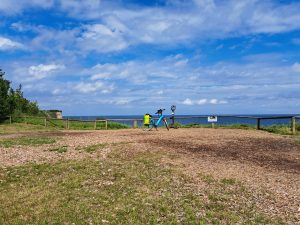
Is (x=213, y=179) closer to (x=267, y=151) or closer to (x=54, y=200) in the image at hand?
(x=54, y=200)

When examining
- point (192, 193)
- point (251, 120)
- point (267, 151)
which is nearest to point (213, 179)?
point (192, 193)

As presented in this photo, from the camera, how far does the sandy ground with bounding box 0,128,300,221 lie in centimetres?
1171

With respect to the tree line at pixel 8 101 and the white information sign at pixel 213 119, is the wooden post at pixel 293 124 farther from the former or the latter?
the tree line at pixel 8 101

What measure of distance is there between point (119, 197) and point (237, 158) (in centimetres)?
759

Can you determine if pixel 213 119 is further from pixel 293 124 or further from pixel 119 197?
pixel 119 197

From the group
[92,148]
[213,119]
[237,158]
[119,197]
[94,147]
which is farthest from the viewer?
[213,119]

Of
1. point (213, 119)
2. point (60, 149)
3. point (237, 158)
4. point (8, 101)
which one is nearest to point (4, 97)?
point (8, 101)

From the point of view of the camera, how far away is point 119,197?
35.7ft

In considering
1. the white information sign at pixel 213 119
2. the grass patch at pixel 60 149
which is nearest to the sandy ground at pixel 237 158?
the grass patch at pixel 60 149

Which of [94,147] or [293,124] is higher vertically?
[293,124]

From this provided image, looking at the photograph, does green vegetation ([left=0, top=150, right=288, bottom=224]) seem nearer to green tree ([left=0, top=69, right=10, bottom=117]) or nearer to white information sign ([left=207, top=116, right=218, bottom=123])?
white information sign ([left=207, top=116, right=218, bottom=123])

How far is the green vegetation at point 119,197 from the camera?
932cm

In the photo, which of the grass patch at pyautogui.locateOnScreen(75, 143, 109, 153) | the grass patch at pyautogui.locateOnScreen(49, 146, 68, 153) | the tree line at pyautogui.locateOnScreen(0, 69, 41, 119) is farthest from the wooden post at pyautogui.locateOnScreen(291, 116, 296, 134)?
the tree line at pyautogui.locateOnScreen(0, 69, 41, 119)

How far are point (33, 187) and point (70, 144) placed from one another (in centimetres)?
912
